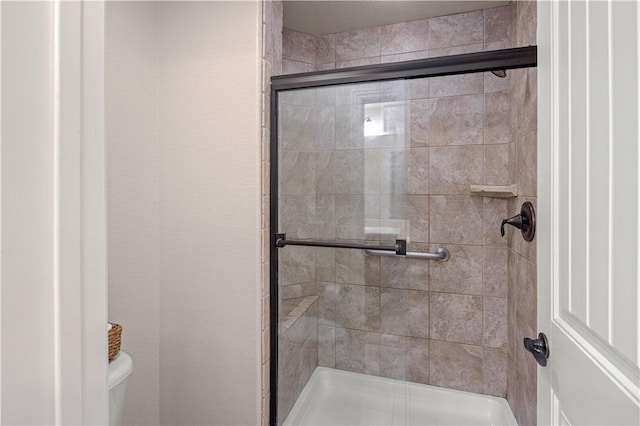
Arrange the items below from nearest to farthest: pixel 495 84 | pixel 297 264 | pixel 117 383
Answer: pixel 117 383 < pixel 297 264 < pixel 495 84

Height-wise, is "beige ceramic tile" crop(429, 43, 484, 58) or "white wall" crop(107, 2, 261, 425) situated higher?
"beige ceramic tile" crop(429, 43, 484, 58)

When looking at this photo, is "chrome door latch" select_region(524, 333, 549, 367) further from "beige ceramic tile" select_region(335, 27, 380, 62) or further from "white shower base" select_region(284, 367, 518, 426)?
"beige ceramic tile" select_region(335, 27, 380, 62)

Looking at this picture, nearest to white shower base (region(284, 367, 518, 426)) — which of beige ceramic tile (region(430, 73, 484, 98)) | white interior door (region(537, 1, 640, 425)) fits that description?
white interior door (region(537, 1, 640, 425))

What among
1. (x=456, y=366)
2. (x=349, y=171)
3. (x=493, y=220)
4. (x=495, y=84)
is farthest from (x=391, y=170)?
(x=456, y=366)

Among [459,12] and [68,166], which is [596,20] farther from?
Answer: [459,12]

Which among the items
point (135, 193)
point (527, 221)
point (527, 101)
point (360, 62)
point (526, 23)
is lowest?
point (527, 221)

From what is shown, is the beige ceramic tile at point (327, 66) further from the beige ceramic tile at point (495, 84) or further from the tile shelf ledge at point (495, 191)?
the tile shelf ledge at point (495, 191)

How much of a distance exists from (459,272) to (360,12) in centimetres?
159

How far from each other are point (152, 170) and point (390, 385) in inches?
55.3

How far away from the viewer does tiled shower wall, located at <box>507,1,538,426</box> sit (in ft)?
4.93

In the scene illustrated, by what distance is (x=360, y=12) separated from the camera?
2.04 m

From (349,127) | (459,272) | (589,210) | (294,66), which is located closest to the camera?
(589,210)

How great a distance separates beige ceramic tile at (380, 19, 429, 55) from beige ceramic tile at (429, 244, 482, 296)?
1208 millimetres

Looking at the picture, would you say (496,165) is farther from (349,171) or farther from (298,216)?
(298,216)
